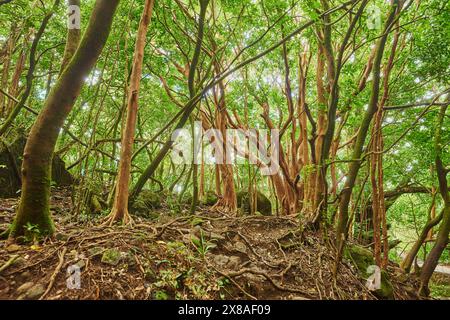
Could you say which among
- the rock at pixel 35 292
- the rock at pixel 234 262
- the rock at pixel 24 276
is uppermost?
the rock at pixel 24 276

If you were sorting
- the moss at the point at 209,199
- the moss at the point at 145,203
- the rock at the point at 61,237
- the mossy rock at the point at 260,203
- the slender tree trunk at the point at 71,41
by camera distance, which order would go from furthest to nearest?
the mossy rock at the point at 260,203 < the moss at the point at 209,199 < the moss at the point at 145,203 < the slender tree trunk at the point at 71,41 < the rock at the point at 61,237

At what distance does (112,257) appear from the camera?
8.79ft

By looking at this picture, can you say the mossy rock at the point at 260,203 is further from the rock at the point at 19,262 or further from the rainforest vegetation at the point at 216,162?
the rock at the point at 19,262

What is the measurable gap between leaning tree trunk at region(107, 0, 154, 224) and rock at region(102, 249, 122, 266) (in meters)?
0.91

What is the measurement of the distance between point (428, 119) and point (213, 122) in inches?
189

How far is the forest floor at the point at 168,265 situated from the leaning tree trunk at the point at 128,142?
1.16 feet

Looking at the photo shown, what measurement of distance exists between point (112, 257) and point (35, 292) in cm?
68

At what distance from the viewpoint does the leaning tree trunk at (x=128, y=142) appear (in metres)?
3.72

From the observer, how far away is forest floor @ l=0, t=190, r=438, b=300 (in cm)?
233

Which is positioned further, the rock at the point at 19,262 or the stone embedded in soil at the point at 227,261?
the stone embedded in soil at the point at 227,261

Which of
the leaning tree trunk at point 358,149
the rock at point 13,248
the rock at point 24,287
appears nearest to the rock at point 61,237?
the rock at point 13,248

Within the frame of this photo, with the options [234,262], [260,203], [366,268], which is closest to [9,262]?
[234,262]

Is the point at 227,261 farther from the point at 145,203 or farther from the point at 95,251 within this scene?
the point at 145,203
